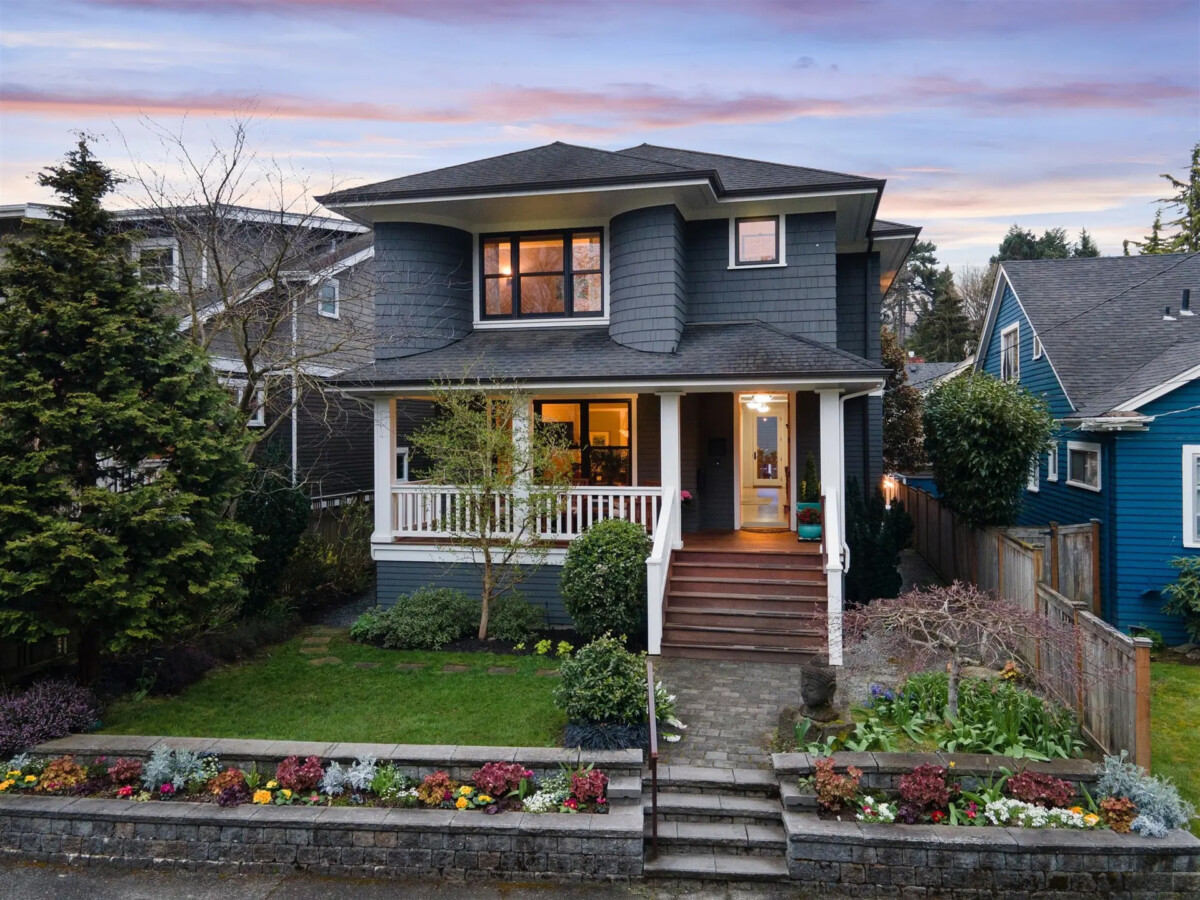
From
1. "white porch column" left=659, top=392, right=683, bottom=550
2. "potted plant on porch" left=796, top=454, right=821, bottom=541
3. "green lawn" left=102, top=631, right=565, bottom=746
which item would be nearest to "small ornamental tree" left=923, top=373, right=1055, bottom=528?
"potted plant on porch" left=796, top=454, right=821, bottom=541

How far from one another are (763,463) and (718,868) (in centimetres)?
922

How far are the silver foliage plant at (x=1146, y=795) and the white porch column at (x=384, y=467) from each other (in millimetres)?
9444

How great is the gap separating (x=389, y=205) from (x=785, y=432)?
8.02 meters

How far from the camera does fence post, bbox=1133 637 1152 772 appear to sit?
5.37 metres

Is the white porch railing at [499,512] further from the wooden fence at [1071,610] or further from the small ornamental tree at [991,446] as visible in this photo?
the small ornamental tree at [991,446]

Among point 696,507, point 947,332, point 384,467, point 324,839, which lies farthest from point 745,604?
point 947,332

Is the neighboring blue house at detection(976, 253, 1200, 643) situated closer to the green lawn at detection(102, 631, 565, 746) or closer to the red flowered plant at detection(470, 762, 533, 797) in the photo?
the green lawn at detection(102, 631, 565, 746)

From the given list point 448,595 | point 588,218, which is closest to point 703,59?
point 588,218

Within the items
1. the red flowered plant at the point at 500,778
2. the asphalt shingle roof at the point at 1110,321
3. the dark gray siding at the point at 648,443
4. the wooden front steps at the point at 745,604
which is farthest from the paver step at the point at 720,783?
the asphalt shingle roof at the point at 1110,321

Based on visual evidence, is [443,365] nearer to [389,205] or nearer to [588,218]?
[389,205]

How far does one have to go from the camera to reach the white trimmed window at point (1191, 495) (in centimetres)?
1058

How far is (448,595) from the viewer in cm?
1057

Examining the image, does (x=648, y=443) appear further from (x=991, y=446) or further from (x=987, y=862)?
(x=987, y=862)

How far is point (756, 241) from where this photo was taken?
12.6 metres
